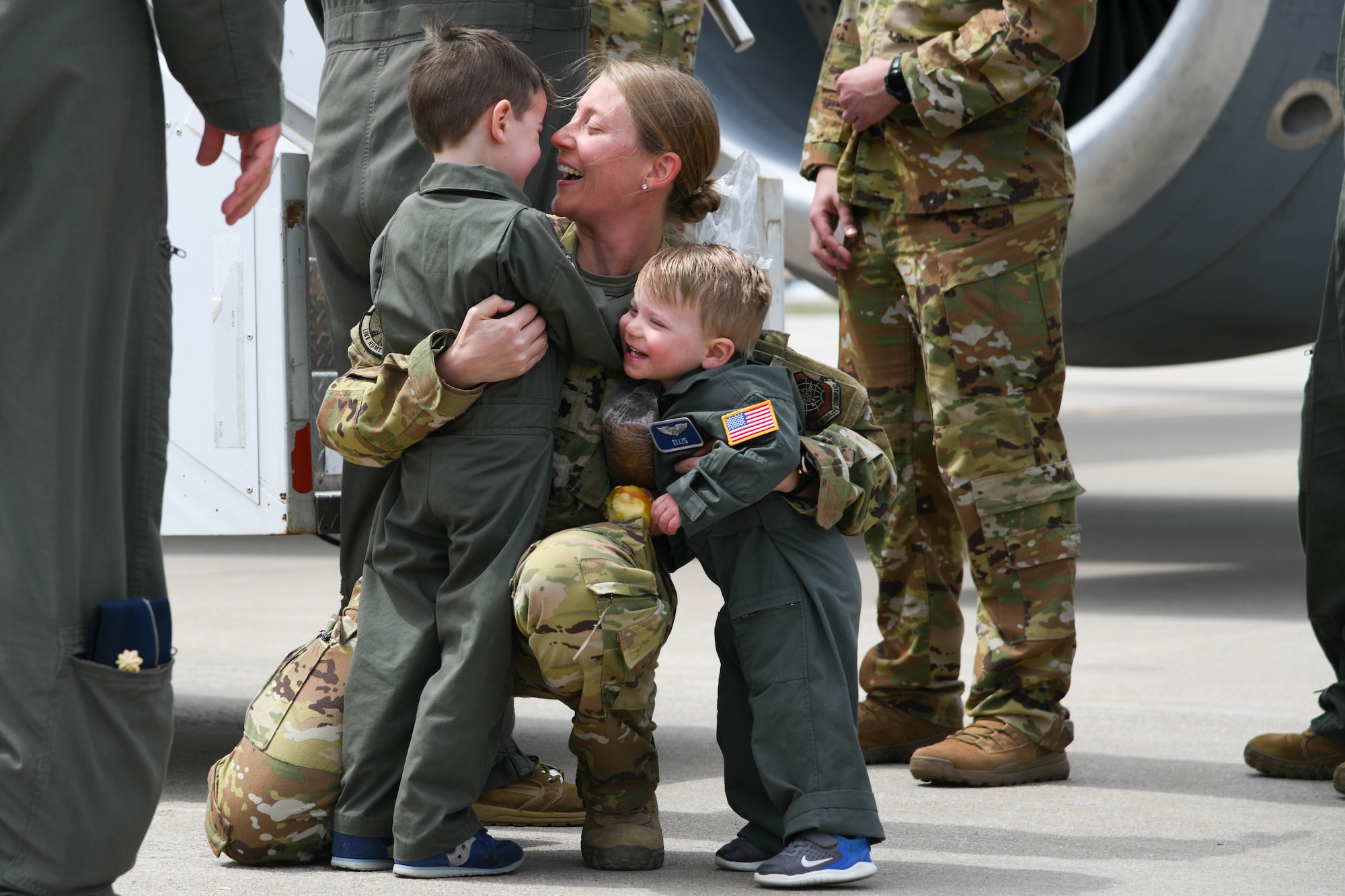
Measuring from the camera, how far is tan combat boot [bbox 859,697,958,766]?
138 inches

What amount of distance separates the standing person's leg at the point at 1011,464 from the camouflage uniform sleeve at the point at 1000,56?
218 mm

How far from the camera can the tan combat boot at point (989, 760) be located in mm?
3209

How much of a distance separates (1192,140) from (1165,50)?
0.98ft

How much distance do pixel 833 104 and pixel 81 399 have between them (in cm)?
218

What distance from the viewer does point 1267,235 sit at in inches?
223

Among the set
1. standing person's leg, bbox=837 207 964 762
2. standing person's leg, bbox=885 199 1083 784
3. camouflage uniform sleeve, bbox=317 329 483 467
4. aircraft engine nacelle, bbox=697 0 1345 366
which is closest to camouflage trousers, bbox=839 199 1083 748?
standing person's leg, bbox=885 199 1083 784

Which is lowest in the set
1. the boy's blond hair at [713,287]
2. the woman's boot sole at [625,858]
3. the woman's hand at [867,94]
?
the woman's boot sole at [625,858]

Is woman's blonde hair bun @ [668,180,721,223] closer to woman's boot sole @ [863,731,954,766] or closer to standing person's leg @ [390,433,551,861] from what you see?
standing person's leg @ [390,433,551,861]

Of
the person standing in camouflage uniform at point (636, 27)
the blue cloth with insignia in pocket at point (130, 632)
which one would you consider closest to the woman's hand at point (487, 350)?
the blue cloth with insignia in pocket at point (130, 632)

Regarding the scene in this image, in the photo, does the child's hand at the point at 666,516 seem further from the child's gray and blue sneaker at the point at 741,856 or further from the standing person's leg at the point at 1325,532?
the standing person's leg at the point at 1325,532

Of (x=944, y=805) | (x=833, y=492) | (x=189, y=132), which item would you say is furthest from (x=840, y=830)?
(x=189, y=132)

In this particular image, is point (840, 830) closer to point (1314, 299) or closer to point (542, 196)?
point (542, 196)

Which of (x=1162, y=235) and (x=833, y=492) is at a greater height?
(x=1162, y=235)

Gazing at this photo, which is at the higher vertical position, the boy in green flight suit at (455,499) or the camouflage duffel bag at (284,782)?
the boy in green flight suit at (455,499)
